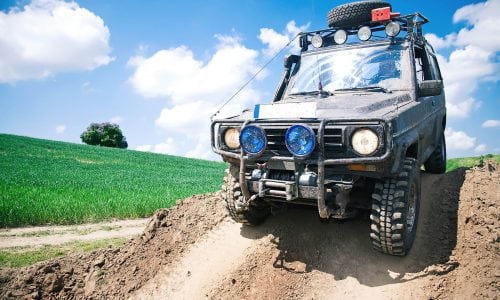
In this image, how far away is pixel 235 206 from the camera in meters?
5.30

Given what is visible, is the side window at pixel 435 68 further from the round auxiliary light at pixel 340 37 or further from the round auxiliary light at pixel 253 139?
the round auxiliary light at pixel 253 139

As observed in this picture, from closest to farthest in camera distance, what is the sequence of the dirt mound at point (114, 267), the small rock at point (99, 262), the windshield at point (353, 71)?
the dirt mound at point (114, 267), the windshield at point (353, 71), the small rock at point (99, 262)

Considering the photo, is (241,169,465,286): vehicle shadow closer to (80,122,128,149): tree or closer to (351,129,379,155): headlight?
(351,129,379,155): headlight

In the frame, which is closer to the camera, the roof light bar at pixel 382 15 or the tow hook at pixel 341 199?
the tow hook at pixel 341 199

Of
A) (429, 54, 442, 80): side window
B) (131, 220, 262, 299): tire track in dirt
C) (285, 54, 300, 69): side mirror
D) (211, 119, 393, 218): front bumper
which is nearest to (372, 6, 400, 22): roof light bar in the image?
(285, 54, 300, 69): side mirror

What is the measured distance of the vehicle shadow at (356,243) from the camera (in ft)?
14.8

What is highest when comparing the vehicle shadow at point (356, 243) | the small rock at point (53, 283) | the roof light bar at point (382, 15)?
the roof light bar at point (382, 15)

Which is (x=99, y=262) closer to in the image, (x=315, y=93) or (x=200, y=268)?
(x=200, y=268)

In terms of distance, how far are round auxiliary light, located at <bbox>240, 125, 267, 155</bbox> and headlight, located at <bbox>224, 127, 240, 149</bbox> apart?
0.27 m

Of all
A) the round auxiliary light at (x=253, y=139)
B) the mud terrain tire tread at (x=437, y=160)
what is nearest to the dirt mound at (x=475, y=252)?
the mud terrain tire tread at (x=437, y=160)

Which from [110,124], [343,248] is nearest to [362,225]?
[343,248]

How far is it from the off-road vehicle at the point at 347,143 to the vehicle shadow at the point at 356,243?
0.24 m

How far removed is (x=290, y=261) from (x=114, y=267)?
2.44 meters

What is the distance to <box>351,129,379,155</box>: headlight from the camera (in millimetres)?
3852
